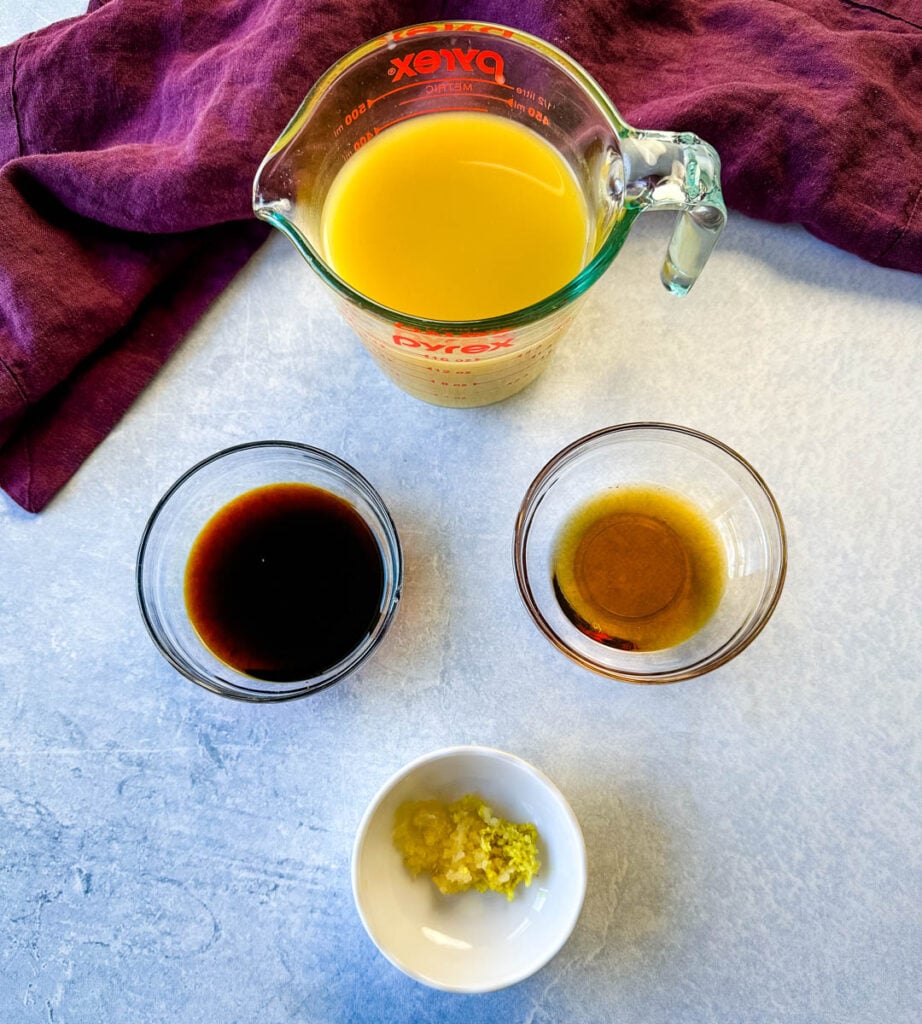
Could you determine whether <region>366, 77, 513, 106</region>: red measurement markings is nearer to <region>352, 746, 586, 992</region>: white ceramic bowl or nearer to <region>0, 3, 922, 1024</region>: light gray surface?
<region>0, 3, 922, 1024</region>: light gray surface

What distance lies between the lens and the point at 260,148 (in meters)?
1.18

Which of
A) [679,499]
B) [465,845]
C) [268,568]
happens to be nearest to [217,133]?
[268,568]

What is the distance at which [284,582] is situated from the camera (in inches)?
45.6

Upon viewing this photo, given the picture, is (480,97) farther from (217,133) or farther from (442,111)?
(217,133)

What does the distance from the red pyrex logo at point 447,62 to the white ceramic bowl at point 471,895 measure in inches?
30.7

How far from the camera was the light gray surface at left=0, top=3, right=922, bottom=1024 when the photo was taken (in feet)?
3.74

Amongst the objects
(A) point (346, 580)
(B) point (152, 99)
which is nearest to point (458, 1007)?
(A) point (346, 580)

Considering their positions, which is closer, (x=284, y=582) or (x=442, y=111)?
(x=442, y=111)

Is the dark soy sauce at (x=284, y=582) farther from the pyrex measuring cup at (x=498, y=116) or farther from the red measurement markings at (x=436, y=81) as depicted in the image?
the red measurement markings at (x=436, y=81)

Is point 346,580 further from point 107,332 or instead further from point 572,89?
point 572,89

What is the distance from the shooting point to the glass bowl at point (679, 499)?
110 centimetres

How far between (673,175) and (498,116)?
25cm

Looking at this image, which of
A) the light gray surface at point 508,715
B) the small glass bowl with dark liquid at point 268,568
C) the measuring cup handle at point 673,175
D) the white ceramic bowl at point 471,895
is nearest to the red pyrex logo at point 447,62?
the measuring cup handle at point 673,175

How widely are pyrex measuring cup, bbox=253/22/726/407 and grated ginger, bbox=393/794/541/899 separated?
0.54 meters
